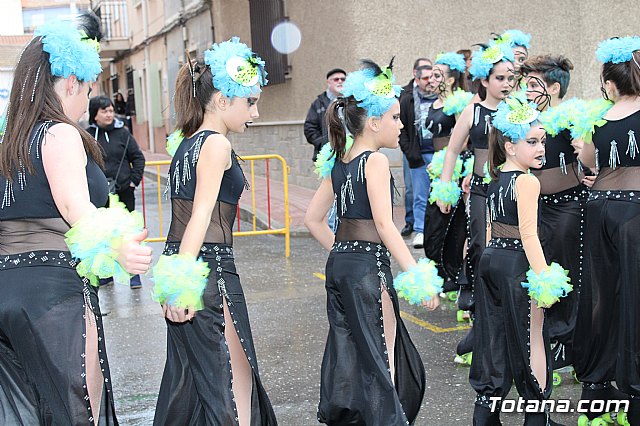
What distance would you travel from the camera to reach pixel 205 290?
390cm

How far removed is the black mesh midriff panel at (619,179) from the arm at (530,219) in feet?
2.14

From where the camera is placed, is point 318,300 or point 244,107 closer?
point 244,107

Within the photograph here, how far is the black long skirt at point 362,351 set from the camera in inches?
169

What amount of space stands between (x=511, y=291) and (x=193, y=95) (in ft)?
6.19

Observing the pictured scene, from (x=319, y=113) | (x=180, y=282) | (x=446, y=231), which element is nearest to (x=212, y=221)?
(x=180, y=282)

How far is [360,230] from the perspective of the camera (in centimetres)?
440

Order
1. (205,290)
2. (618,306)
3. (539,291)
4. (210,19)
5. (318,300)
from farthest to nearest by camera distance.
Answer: (210,19), (318,300), (618,306), (539,291), (205,290)

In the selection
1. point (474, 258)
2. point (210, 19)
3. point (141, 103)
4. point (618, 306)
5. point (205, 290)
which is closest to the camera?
point (205, 290)

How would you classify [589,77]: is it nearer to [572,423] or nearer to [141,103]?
[572,423]

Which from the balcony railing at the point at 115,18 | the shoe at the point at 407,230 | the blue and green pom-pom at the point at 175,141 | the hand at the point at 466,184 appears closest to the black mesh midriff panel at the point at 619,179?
the hand at the point at 466,184

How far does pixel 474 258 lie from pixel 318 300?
2.28m

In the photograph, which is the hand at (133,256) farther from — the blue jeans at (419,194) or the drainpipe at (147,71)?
the drainpipe at (147,71)

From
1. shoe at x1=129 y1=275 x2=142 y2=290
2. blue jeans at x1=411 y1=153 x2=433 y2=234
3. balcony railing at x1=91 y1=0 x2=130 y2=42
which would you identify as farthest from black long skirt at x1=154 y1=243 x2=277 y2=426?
balcony railing at x1=91 y1=0 x2=130 y2=42

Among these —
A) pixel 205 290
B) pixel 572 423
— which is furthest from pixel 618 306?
pixel 205 290
